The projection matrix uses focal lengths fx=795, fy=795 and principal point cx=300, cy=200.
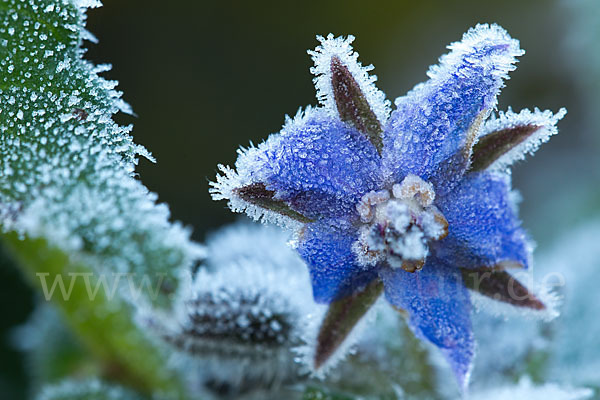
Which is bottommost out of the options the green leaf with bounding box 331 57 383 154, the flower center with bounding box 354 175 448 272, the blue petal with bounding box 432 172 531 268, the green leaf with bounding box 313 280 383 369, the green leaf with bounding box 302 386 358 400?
the green leaf with bounding box 302 386 358 400

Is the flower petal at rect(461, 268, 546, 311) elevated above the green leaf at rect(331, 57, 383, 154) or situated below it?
below

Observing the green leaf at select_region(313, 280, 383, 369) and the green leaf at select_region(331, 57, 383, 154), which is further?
the green leaf at select_region(313, 280, 383, 369)

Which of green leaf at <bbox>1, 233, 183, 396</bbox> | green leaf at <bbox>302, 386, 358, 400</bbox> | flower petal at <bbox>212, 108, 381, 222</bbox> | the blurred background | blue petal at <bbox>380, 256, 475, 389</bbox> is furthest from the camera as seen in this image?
the blurred background

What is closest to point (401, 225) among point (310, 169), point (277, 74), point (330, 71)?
point (310, 169)

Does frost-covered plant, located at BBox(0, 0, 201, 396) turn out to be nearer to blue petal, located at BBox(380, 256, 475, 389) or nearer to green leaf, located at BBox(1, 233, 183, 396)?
green leaf, located at BBox(1, 233, 183, 396)

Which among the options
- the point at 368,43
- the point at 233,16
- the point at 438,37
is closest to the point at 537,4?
the point at 438,37

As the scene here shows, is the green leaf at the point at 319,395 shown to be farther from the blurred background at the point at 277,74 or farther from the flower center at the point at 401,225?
the blurred background at the point at 277,74

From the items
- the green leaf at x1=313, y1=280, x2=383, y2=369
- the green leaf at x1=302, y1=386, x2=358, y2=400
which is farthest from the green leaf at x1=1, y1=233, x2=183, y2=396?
the green leaf at x1=313, y1=280, x2=383, y2=369
